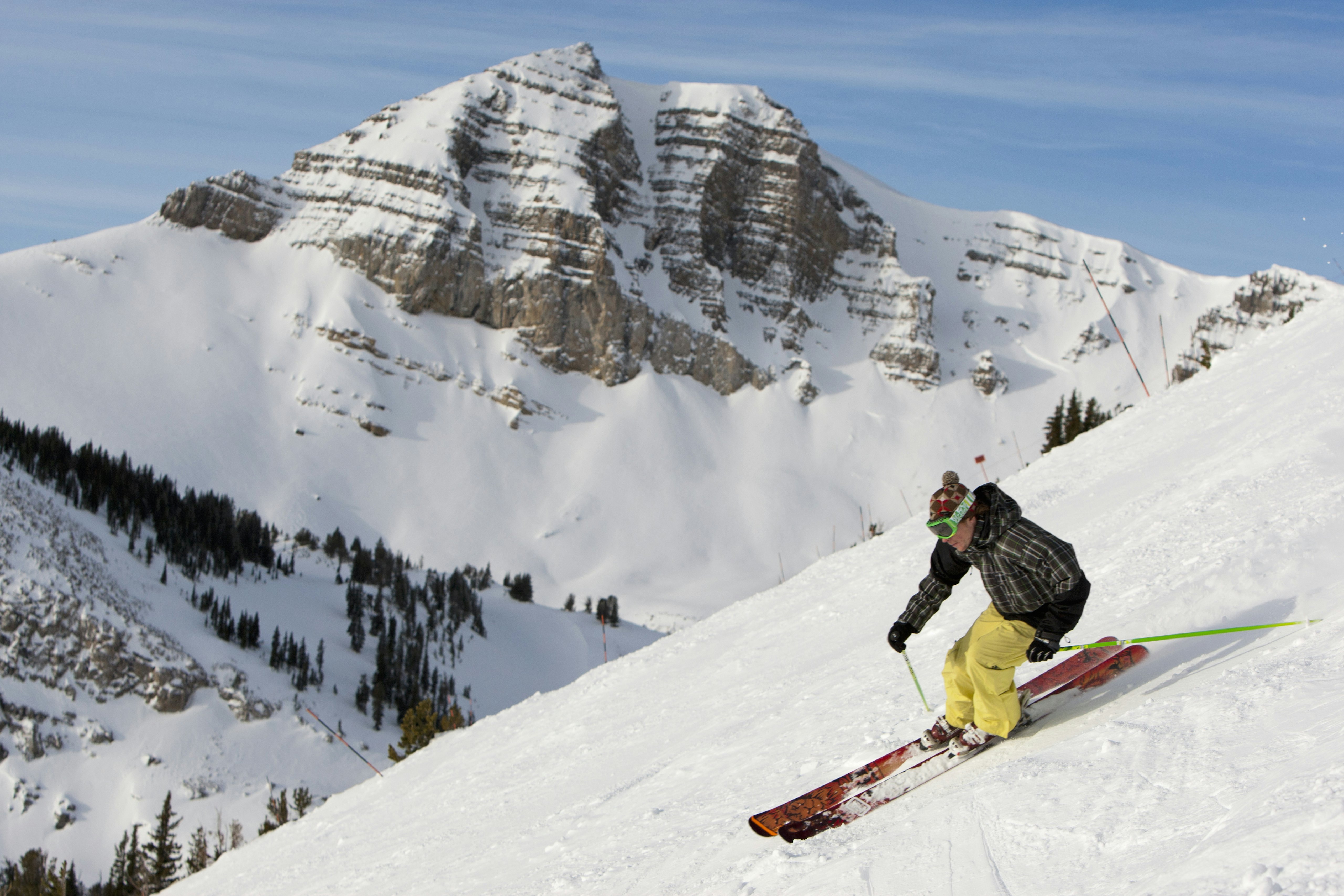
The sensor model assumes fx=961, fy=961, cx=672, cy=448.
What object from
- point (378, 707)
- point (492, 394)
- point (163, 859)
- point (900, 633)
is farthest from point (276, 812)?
point (492, 394)

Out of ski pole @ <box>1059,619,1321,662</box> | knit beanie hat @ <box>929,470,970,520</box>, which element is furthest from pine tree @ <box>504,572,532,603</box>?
knit beanie hat @ <box>929,470,970,520</box>

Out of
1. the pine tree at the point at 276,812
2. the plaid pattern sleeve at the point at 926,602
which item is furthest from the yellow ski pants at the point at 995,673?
the pine tree at the point at 276,812

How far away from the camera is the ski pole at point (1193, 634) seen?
7.11 m

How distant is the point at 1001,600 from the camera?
6801 millimetres

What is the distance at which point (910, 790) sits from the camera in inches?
257

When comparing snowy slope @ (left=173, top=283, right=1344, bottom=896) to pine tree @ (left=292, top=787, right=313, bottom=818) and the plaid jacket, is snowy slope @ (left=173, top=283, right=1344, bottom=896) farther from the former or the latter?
pine tree @ (left=292, top=787, right=313, bottom=818)

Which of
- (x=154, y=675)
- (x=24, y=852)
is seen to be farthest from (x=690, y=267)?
(x=24, y=852)

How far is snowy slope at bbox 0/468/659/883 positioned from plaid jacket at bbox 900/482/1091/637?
64.0m

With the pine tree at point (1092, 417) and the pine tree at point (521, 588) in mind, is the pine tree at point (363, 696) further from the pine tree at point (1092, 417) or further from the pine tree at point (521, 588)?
the pine tree at point (1092, 417)

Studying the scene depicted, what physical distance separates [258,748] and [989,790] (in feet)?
237

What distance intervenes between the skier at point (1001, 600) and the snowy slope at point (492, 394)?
358 ft

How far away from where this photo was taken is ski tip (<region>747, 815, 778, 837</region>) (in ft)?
20.9

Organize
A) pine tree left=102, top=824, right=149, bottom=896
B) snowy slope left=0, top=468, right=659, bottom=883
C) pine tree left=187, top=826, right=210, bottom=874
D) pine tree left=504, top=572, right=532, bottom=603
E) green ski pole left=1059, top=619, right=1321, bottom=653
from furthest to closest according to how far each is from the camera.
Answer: pine tree left=504, top=572, right=532, bottom=603, snowy slope left=0, top=468, right=659, bottom=883, pine tree left=102, top=824, right=149, bottom=896, pine tree left=187, top=826, right=210, bottom=874, green ski pole left=1059, top=619, right=1321, bottom=653

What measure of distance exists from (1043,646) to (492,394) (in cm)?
15409
